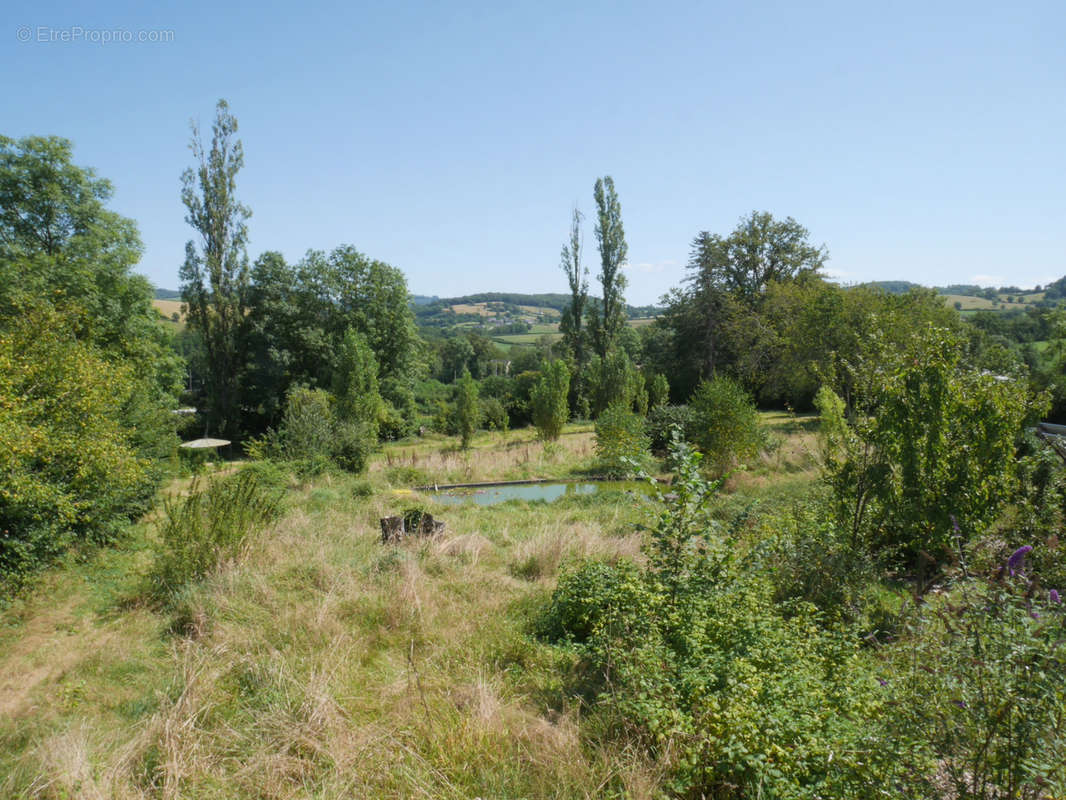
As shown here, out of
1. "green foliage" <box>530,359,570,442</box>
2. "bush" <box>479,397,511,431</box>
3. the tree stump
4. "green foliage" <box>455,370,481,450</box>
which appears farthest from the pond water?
"bush" <box>479,397,511,431</box>

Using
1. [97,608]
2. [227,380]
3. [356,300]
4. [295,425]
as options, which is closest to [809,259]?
[356,300]

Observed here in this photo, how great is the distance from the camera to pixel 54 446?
7051mm

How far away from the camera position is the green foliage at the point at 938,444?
208 inches

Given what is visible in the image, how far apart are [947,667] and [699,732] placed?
1244 millimetres

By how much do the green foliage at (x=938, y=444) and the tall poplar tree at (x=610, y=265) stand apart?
84.7ft

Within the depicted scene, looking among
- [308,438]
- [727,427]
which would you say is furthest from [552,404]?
[308,438]

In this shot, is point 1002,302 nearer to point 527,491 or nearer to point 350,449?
point 527,491

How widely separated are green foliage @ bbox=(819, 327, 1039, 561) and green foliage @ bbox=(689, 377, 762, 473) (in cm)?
692

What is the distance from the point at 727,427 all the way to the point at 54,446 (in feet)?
41.0

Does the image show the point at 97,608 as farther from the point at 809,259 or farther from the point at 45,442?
the point at 809,259

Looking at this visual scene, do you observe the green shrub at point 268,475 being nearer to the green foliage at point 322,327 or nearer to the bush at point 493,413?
the green foliage at point 322,327

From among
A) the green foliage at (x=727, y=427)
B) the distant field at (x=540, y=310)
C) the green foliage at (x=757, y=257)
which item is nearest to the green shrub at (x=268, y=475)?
the green foliage at (x=727, y=427)

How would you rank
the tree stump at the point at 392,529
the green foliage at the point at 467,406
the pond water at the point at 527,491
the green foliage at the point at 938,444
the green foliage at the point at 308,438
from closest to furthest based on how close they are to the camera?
the green foliage at the point at 938,444 → the tree stump at the point at 392,529 → the pond water at the point at 527,491 → the green foliage at the point at 308,438 → the green foliage at the point at 467,406

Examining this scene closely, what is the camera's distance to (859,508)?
6.15 meters
